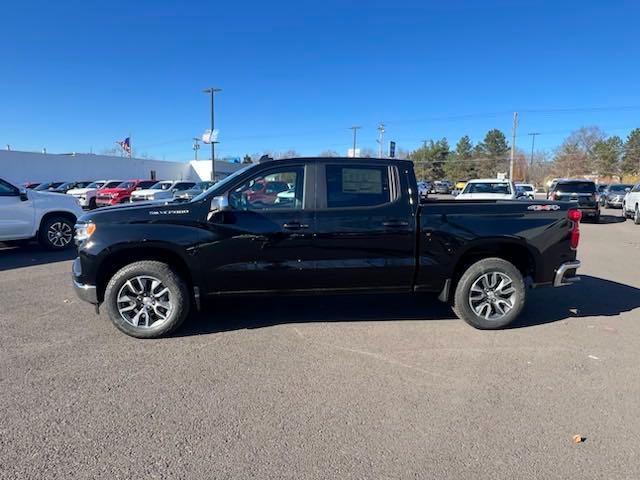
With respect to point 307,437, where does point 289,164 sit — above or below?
above

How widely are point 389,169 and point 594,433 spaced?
3.03 m

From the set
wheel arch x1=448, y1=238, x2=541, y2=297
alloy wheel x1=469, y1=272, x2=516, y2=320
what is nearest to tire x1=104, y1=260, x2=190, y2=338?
wheel arch x1=448, y1=238, x2=541, y2=297

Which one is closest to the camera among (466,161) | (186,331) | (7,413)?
(7,413)

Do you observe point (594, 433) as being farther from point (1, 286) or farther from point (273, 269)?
point (1, 286)

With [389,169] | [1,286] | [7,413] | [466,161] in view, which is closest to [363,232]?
[389,169]

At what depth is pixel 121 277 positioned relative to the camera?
457cm

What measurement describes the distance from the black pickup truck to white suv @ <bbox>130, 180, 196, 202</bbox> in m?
15.2

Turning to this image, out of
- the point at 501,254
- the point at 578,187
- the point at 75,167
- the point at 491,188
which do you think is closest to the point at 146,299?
the point at 501,254

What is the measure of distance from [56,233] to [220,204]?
7678 millimetres

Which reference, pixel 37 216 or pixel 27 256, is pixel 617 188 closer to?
pixel 37 216

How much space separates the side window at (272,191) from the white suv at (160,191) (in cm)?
1534

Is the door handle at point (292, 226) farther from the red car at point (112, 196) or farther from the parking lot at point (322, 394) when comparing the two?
the red car at point (112, 196)

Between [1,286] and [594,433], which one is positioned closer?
[594,433]

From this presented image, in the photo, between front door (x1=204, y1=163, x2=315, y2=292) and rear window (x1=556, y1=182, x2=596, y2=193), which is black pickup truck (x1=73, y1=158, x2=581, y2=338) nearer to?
front door (x1=204, y1=163, x2=315, y2=292)
